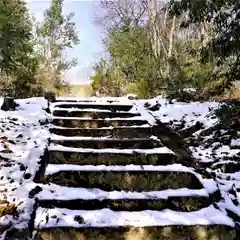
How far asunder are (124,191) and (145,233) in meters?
0.62

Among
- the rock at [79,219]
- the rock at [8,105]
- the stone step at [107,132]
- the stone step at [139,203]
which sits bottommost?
the rock at [79,219]

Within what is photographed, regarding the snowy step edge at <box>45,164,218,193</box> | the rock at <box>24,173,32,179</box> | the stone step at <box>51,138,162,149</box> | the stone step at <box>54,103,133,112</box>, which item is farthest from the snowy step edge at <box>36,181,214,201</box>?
the stone step at <box>54,103,133,112</box>

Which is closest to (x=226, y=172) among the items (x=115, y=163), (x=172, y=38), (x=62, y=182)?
(x=115, y=163)

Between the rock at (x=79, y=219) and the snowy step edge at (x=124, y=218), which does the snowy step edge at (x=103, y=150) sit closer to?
the snowy step edge at (x=124, y=218)

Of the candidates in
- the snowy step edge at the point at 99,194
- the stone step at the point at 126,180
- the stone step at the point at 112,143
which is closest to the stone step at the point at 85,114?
the stone step at the point at 112,143

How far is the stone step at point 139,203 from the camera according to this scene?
9.47 ft

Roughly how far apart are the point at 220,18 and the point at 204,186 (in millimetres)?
2148

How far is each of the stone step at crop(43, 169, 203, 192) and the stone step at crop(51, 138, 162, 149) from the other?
90cm

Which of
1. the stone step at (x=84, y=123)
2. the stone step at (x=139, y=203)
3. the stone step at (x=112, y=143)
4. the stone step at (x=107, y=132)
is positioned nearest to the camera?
the stone step at (x=139, y=203)

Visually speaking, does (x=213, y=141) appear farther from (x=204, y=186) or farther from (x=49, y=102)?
(x=49, y=102)

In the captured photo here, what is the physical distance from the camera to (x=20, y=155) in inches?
148

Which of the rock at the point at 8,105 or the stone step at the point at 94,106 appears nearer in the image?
the rock at the point at 8,105

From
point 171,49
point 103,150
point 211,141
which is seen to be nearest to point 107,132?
point 103,150

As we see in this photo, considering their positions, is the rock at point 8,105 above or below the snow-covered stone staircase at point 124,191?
above
